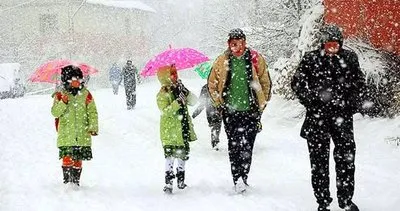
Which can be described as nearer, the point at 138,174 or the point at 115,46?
the point at 138,174

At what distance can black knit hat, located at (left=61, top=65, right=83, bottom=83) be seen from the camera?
7.22m

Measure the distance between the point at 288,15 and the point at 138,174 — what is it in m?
9.30

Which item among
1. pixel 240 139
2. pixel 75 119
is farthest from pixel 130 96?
pixel 240 139

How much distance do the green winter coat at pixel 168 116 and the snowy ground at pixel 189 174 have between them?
68 centimetres

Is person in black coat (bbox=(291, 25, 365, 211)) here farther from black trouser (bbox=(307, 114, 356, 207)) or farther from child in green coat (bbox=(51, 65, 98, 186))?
child in green coat (bbox=(51, 65, 98, 186))

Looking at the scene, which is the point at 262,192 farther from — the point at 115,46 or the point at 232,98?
the point at 115,46

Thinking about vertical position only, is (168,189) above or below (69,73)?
below

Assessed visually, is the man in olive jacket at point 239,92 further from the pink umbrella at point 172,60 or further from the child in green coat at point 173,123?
the pink umbrella at point 172,60

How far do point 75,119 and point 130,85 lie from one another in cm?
1155

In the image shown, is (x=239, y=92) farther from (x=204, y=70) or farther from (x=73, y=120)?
(x=204, y=70)

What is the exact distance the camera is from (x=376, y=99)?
35.3ft

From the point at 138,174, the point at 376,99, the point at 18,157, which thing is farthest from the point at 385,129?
the point at 18,157

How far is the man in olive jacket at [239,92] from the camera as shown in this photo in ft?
20.9

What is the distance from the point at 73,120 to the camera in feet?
23.8
